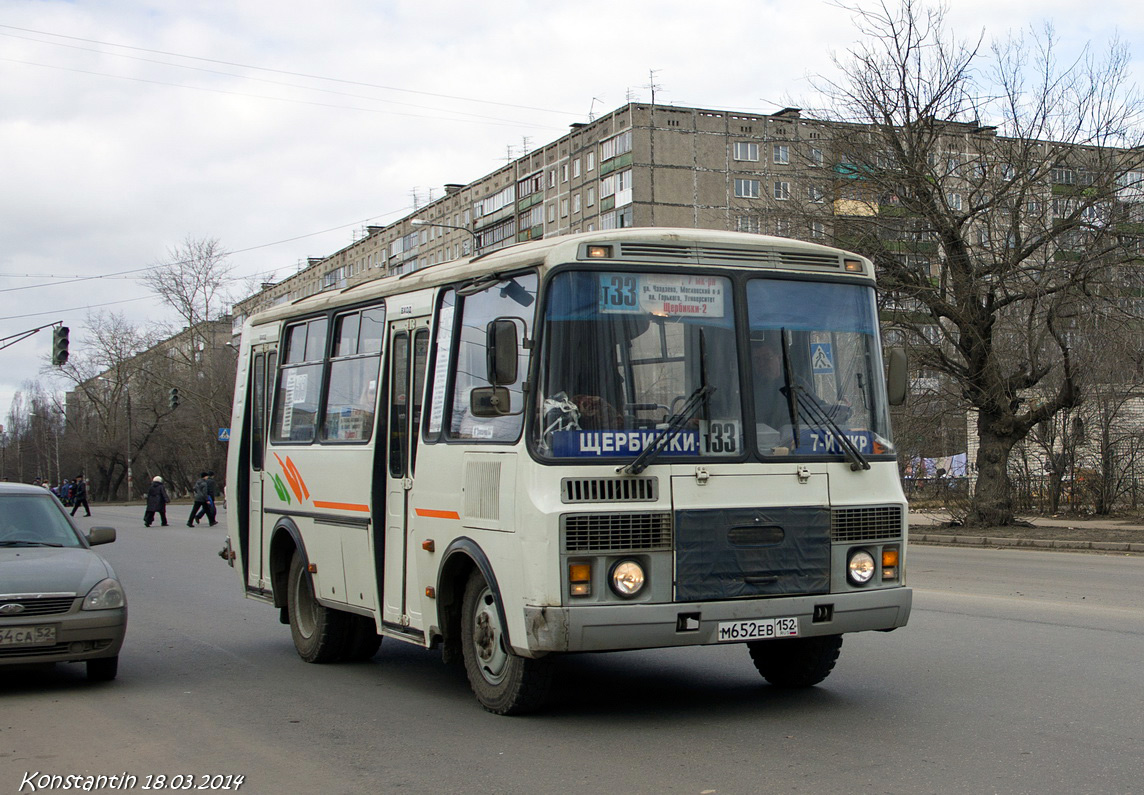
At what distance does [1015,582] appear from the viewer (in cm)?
1588

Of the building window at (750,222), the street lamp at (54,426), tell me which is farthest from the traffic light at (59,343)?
the street lamp at (54,426)

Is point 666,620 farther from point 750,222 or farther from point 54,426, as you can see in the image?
point 54,426

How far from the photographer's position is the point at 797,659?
8.24 meters

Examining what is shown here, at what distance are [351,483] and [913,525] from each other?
22.4m

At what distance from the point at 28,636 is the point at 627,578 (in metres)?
4.30

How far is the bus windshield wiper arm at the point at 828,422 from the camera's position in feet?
24.4

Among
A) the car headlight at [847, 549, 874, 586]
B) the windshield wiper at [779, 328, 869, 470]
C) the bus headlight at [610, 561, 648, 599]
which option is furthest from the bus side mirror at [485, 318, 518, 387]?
the car headlight at [847, 549, 874, 586]

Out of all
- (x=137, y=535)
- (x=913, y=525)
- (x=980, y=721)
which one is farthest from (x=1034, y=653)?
(x=137, y=535)

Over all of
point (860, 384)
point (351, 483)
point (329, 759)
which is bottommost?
point (329, 759)

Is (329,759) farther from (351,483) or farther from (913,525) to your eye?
(913,525)

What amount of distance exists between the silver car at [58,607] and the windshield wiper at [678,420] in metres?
4.10

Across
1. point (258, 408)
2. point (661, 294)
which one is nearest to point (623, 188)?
point (258, 408)

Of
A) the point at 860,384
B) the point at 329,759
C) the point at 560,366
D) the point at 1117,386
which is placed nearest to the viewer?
the point at 329,759

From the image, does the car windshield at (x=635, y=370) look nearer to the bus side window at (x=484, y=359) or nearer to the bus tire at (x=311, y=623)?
the bus side window at (x=484, y=359)
